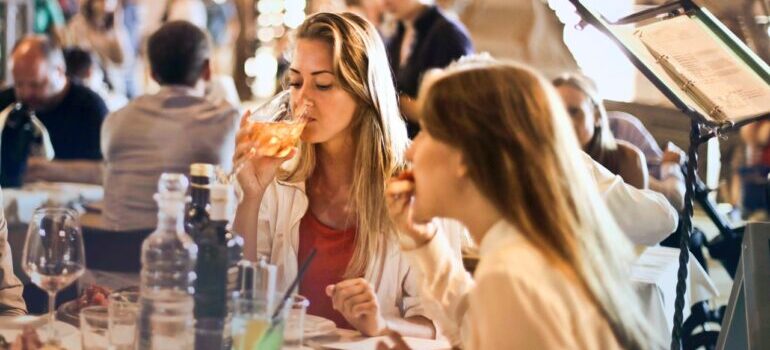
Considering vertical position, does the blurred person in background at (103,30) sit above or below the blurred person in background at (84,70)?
above

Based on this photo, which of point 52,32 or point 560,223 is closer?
point 560,223

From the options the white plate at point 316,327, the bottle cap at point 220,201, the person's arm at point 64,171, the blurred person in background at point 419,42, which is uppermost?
the blurred person in background at point 419,42

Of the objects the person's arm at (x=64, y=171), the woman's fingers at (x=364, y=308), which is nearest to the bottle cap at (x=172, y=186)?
the woman's fingers at (x=364, y=308)

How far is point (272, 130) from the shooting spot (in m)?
2.21

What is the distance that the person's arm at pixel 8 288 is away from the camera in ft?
7.09

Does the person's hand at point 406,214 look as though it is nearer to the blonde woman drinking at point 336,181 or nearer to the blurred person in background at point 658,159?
the blonde woman drinking at point 336,181

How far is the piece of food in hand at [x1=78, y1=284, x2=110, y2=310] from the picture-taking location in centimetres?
188

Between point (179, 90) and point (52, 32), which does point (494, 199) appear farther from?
point (52, 32)

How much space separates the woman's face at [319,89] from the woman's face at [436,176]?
939 millimetres

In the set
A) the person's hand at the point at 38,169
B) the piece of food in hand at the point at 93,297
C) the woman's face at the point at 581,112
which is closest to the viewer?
the piece of food in hand at the point at 93,297

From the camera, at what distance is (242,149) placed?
7.29 ft

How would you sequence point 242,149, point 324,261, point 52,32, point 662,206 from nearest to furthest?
point 242,149 < point 324,261 < point 662,206 < point 52,32

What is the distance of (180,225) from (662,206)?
1.88 m

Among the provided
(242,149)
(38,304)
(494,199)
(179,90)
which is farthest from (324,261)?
(179,90)
